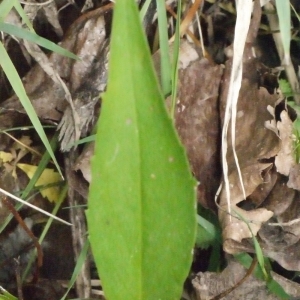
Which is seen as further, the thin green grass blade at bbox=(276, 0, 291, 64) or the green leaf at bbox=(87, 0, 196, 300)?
the thin green grass blade at bbox=(276, 0, 291, 64)

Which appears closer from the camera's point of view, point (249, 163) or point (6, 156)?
point (249, 163)

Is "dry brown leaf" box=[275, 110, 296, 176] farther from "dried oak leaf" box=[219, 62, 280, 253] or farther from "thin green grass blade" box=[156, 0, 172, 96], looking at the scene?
"thin green grass blade" box=[156, 0, 172, 96]

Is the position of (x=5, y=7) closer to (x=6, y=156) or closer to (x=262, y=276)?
(x=6, y=156)

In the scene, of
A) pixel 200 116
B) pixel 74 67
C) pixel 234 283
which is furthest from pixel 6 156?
pixel 234 283

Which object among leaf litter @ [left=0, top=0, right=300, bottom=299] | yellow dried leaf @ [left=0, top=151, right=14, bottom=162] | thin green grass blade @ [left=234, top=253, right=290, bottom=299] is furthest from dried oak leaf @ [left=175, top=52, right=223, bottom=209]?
yellow dried leaf @ [left=0, top=151, right=14, bottom=162]

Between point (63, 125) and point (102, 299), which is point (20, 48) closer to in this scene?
point (63, 125)

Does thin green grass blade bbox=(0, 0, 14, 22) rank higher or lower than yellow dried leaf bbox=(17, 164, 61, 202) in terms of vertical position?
higher
